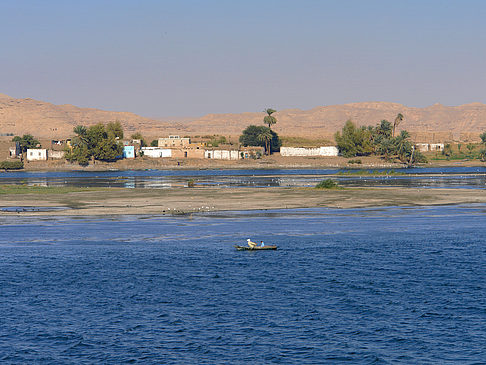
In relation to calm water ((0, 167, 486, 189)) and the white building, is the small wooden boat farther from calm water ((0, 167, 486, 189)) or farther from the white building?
the white building

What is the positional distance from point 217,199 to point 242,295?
158ft

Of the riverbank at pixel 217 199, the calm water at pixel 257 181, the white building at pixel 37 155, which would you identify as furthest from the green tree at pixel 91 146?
the riverbank at pixel 217 199

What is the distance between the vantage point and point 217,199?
Answer: 81.2 m

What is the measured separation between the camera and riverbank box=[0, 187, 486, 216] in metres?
71.5

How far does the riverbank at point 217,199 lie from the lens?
71531mm

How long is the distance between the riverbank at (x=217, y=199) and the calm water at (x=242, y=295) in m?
14.8

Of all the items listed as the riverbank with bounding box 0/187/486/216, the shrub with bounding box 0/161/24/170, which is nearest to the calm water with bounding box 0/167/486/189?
the riverbank with bounding box 0/187/486/216

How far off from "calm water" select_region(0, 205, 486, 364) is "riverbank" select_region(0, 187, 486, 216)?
582 inches

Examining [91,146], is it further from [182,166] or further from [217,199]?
[217,199]

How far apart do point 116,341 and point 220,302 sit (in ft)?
22.3

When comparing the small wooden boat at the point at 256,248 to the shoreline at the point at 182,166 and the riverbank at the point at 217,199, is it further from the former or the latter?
the shoreline at the point at 182,166

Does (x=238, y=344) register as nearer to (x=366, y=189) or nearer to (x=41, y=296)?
(x=41, y=296)

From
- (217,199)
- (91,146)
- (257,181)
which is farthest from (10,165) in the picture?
(217,199)

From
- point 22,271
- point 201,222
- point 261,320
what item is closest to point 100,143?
point 201,222
